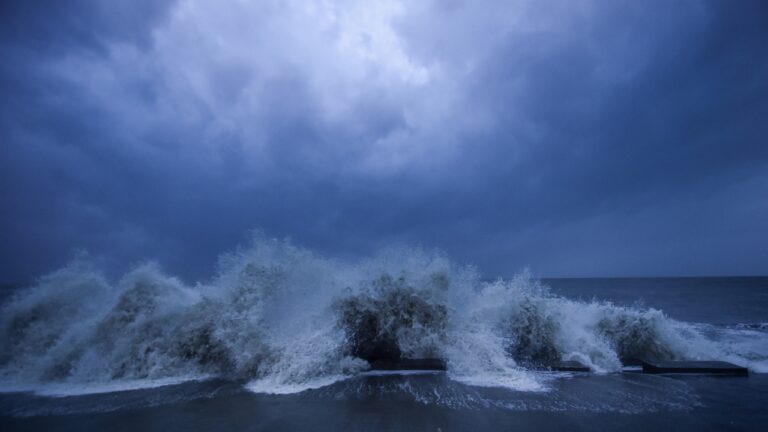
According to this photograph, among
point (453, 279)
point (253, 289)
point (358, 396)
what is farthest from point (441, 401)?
point (253, 289)

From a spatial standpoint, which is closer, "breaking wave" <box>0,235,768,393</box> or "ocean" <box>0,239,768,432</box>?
"ocean" <box>0,239,768,432</box>

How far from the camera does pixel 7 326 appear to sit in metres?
8.84

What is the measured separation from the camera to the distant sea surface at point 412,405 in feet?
14.3

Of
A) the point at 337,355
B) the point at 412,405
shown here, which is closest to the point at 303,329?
the point at 337,355

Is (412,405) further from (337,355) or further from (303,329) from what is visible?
(303,329)

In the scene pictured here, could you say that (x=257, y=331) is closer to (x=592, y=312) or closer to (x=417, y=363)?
(x=417, y=363)

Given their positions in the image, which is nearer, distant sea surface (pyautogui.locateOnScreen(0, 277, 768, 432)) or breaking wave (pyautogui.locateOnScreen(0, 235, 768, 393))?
distant sea surface (pyautogui.locateOnScreen(0, 277, 768, 432))

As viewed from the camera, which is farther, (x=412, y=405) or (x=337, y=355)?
(x=337, y=355)

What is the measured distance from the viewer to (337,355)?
7.14 m

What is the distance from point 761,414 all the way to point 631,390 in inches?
56.4

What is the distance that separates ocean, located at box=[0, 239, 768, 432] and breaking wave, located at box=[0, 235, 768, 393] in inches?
1.3

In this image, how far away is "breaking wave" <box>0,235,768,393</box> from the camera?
23.4 ft

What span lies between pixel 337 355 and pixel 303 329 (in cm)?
109

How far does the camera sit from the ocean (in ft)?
15.5
